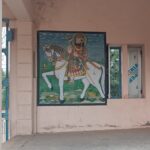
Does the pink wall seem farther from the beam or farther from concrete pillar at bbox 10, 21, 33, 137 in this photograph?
the beam

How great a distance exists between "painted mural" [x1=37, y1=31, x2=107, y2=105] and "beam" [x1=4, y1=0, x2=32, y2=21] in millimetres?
784

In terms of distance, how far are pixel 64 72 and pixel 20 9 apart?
7.76ft

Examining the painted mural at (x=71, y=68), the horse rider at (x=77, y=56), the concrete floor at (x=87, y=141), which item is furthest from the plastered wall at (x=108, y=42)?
the concrete floor at (x=87, y=141)

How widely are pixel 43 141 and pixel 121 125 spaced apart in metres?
2.60

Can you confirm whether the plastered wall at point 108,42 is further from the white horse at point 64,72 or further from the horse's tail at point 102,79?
the horse's tail at point 102,79

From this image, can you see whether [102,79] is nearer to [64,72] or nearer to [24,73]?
[64,72]

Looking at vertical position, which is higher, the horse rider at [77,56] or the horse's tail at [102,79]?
the horse rider at [77,56]

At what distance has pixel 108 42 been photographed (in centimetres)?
1010

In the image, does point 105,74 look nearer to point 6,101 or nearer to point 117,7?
point 117,7

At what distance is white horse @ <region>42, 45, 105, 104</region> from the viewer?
9.84m

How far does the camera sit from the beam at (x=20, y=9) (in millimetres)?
7580

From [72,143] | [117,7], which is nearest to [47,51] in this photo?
[117,7]

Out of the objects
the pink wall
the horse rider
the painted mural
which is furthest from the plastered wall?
the horse rider

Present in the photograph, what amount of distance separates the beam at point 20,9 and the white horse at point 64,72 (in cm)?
108
